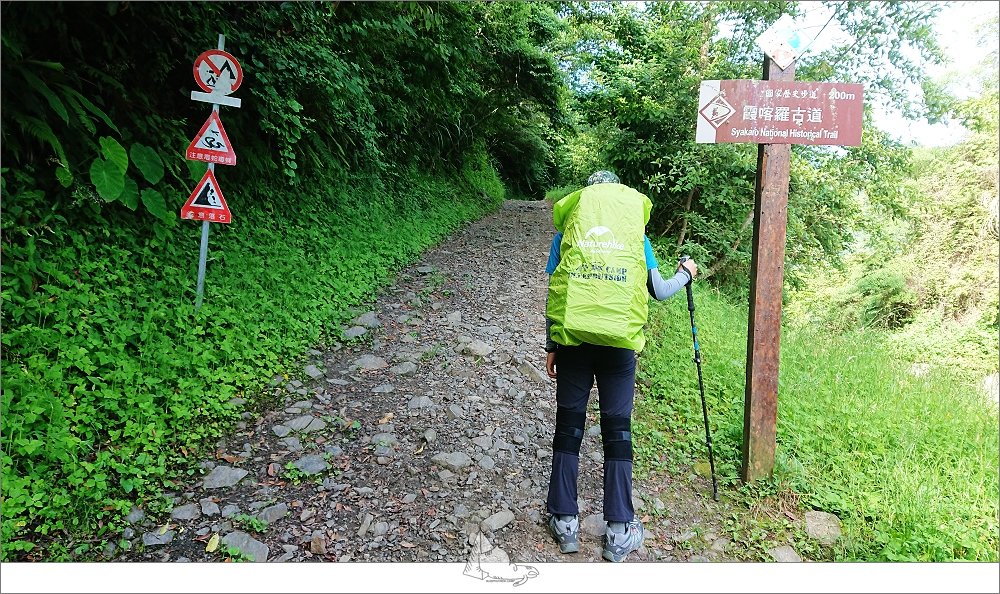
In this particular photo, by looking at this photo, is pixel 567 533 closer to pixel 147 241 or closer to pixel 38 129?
pixel 147 241

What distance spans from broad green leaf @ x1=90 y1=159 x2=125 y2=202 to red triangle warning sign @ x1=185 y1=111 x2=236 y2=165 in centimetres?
55

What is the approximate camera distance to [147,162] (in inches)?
172

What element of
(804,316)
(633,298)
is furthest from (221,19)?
(804,316)

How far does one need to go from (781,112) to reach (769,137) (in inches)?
7.2

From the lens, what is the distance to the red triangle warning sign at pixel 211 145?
4.41 metres

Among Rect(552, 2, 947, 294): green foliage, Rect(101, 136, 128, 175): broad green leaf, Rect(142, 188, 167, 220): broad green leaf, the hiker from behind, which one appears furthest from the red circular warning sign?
Rect(552, 2, 947, 294): green foliage

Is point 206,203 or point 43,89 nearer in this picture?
point 43,89

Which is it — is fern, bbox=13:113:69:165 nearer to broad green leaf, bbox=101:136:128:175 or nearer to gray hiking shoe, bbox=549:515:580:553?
broad green leaf, bbox=101:136:128:175

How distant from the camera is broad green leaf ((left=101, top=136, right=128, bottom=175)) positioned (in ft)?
13.2

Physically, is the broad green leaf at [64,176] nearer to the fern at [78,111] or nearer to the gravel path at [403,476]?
the fern at [78,111]

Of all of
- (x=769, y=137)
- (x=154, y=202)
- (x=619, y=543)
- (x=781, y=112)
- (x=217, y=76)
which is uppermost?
(x=217, y=76)

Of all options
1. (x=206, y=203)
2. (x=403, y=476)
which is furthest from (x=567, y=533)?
(x=206, y=203)

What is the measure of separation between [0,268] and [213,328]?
1.41m

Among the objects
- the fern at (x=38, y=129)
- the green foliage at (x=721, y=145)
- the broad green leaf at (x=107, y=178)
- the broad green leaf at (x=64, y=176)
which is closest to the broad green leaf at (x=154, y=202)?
the broad green leaf at (x=107, y=178)
